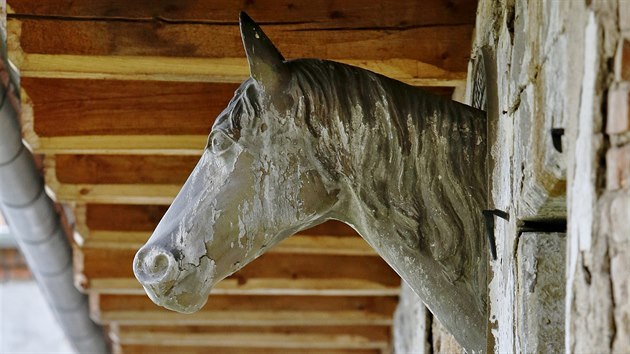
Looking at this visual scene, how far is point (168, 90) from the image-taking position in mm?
4137

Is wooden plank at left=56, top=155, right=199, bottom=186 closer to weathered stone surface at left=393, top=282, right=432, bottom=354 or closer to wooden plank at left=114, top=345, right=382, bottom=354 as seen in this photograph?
weathered stone surface at left=393, top=282, right=432, bottom=354

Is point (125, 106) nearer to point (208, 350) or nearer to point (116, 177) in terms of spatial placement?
point (116, 177)

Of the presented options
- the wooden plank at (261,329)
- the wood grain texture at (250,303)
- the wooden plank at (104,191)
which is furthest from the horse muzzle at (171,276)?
the wooden plank at (261,329)

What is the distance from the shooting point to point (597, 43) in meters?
1.91

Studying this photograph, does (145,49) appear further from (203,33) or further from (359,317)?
(359,317)

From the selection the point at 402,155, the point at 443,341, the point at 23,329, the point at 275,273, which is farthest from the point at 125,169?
the point at 23,329

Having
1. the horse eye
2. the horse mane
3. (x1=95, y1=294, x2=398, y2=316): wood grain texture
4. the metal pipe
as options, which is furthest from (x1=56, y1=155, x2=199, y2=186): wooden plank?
the horse mane

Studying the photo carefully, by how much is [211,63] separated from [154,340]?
11.1ft

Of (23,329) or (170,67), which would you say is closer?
(170,67)

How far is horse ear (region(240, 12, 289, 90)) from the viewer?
8.80 ft

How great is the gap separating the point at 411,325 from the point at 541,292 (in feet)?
8.02

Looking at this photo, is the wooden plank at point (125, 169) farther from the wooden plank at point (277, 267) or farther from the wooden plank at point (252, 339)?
the wooden plank at point (252, 339)

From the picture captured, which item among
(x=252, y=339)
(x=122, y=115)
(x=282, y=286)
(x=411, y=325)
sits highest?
(x=122, y=115)

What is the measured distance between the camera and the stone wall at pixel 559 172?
1.89m
